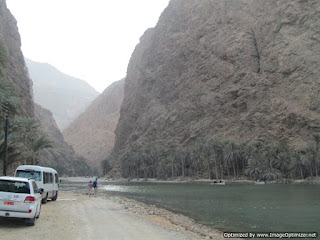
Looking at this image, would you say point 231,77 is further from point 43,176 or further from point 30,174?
point 30,174

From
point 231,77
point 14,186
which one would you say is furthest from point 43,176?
point 231,77

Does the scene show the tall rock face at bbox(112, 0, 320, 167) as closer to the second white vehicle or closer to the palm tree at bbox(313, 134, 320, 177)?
the palm tree at bbox(313, 134, 320, 177)

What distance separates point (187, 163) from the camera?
4488 inches

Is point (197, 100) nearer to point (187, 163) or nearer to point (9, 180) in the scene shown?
point (187, 163)

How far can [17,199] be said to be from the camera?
12.0 metres

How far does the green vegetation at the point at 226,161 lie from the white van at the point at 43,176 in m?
64.4

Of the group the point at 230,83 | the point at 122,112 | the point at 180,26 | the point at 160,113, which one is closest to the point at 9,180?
the point at 230,83

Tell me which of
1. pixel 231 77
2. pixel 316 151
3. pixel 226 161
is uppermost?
pixel 231 77

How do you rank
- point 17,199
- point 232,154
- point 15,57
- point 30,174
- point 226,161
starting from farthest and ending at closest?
1. point 226,161
2. point 15,57
3. point 232,154
4. point 30,174
5. point 17,199

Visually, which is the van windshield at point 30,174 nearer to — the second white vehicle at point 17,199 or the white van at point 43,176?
the white van at point 43,176

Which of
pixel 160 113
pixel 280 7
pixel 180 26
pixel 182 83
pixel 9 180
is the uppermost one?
pixel 180 26

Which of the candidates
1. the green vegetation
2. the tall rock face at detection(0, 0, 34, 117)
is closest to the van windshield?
the tall rock face at detection(0, 0, 34, 117)

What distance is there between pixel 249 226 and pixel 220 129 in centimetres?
9682

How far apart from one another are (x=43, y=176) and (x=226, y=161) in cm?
8008
